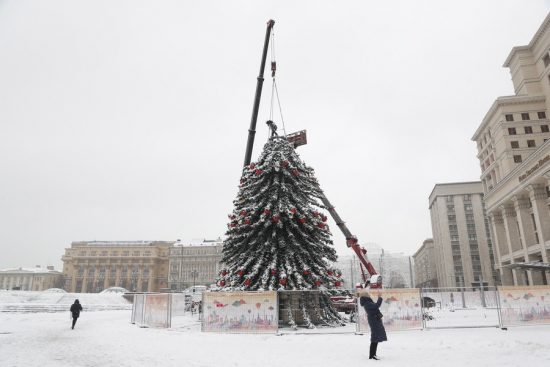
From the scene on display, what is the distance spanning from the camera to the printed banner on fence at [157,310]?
19.0 m

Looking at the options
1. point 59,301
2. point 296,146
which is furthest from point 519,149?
point 59,301

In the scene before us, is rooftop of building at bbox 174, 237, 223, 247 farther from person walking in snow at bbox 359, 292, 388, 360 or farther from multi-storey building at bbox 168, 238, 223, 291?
person walking in snow at bbox 359, 292, 388, 360

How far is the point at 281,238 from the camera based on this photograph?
1806 centimetres

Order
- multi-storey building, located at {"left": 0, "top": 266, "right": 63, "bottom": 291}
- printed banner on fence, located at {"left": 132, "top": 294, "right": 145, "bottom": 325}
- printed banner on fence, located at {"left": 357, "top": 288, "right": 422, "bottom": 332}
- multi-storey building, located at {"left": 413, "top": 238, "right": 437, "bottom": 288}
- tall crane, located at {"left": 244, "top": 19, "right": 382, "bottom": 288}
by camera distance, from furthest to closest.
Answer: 1. multi-storey building, located at {"left": 0, "top": 266, "right": 63, "bottom": 291}
2. multi-storey building, located at {"left": 413, "top": 238, "right": 437, "bottom": 288}
3. tall crane, located at {"left": 244, "top": 19, "right": 382, "bottom": 288}
4. printed banner on fence, located at {"left": 132, "top": 294, "right": 145, "bottom": 325}
5. printed banner on fence, located at {"left": 357, "top": 288, "right": 422, "bottom": 332}

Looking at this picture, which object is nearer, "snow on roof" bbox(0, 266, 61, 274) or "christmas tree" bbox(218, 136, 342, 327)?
"christmas tree" bbox(218, 136, 342, 327)

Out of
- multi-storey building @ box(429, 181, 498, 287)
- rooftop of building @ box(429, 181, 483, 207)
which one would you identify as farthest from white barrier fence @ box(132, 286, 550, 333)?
rooftop of building @ box(429, 181, 483, 207)

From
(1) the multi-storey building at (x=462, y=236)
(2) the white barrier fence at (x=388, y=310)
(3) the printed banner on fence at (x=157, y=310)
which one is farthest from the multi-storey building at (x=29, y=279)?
(2) the white barrier fence at (x=388, y=310)

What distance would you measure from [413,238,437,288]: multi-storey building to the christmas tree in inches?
4032

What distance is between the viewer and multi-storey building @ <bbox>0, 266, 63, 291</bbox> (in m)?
147

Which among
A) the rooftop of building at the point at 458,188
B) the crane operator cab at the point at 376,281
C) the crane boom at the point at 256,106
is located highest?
the rooftop of building at the point at 458,188

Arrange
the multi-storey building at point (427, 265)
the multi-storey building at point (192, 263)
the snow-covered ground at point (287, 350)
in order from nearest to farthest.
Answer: the snow-covered ground at point (287, 350) < the multi-storey building at point (427, 265) < the multi-storey building at point (192, 263)

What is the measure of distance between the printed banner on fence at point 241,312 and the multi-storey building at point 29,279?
15773 centimetres

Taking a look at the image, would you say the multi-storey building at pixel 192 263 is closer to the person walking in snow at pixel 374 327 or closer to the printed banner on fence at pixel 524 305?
the printed banner on fence at pixel 524 305

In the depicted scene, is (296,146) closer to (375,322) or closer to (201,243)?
(375,322)
